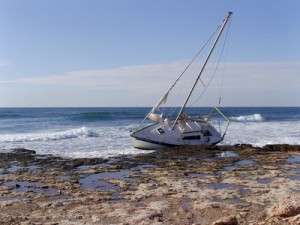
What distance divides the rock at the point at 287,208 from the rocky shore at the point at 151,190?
14mm

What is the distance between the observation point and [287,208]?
9344 millimetres

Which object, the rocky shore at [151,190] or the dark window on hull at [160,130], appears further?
the dark window on hull at [160,130]

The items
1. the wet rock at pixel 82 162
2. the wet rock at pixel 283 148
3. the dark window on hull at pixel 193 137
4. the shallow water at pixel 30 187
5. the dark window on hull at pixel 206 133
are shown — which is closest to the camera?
the shallow water at pixel 30 187

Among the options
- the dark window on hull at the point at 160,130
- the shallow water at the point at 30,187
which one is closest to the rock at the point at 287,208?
the shallow water at the point at 30,187

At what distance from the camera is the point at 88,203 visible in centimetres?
1186

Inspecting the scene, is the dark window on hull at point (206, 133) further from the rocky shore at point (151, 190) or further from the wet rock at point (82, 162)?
the wet rock at point (82, 162)

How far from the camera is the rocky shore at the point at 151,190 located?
10180 mm

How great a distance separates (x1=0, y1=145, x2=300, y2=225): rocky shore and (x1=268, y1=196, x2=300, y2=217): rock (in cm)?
1

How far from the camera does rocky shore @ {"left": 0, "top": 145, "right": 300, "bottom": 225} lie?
10180mm

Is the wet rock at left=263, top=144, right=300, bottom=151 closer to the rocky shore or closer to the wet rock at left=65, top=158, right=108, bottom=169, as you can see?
the rocky shore

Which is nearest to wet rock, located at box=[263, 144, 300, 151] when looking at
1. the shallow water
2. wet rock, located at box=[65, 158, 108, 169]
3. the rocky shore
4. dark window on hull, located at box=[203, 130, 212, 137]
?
the rocky shore

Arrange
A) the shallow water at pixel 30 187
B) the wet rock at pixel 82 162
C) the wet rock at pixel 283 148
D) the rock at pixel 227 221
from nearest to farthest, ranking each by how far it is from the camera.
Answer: the rock at pixel 227 221 → the shallow water at pixel 30 187 → the wet rock at pixel 82 162 → the wet rock at pixel 283 148

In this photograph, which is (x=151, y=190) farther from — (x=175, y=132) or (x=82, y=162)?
(x=175, y=132)

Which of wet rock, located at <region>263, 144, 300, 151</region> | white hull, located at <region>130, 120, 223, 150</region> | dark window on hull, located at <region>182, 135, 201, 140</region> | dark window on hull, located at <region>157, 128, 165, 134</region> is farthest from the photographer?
dark window on hull, located at <region>182, 135, 201, 140</region>
